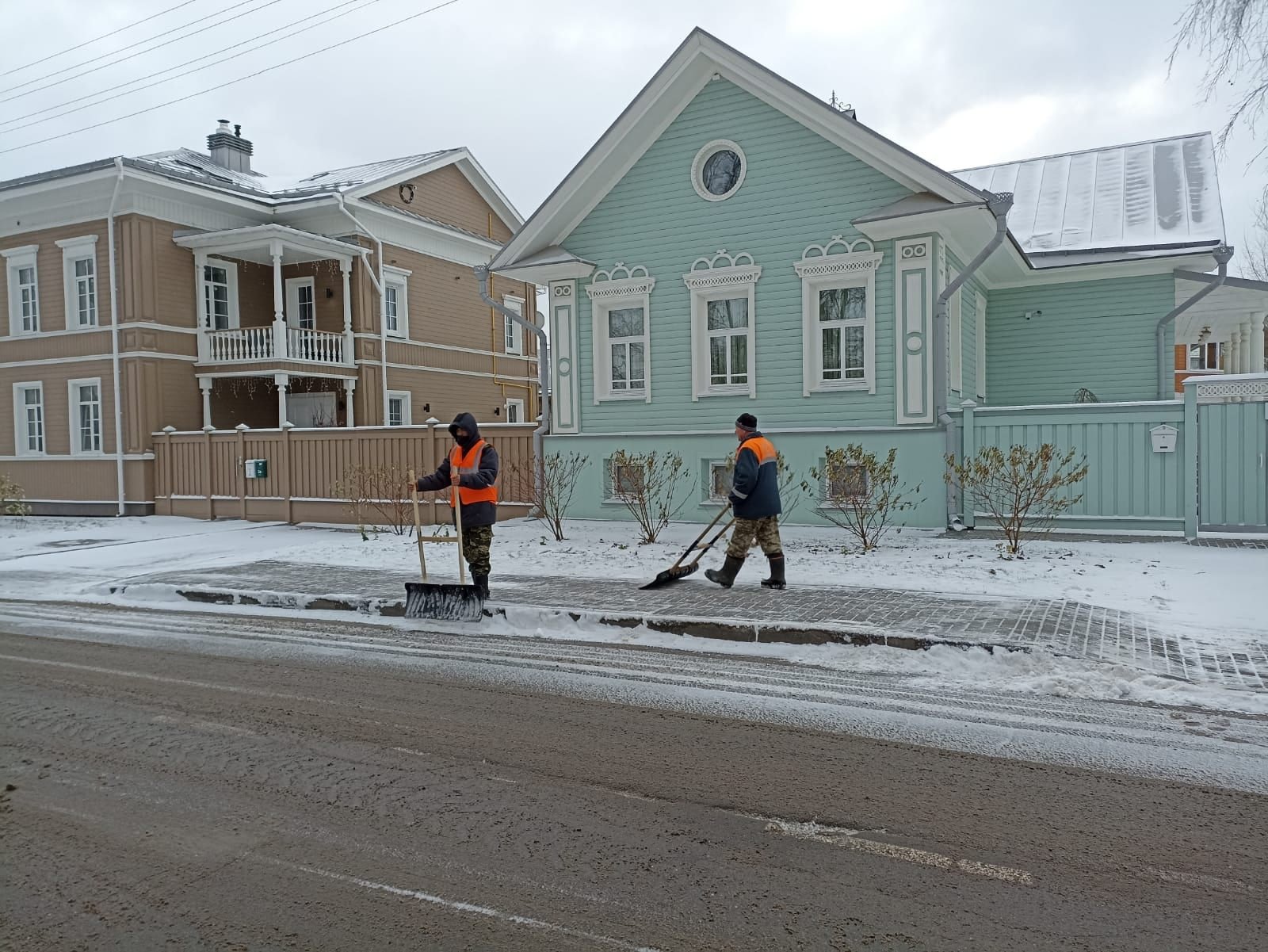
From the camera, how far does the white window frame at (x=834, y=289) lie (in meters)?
14.2

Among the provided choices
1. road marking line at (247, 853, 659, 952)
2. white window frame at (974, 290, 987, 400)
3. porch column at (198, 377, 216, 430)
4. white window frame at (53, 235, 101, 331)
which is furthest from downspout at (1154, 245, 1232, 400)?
white window frame at (53, 235, 101, 331)

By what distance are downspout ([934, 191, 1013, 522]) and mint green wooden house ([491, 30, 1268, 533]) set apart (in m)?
0.05

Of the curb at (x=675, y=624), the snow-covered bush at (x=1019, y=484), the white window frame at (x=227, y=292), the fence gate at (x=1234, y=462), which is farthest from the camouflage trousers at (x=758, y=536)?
the white window frame at (x=227, y=292)

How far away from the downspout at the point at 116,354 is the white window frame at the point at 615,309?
12.0 m

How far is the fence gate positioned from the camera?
11.5m

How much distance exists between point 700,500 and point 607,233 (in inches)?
197

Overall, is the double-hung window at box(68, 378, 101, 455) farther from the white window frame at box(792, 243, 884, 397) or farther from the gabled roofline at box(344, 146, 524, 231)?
the white window frame at box(792, 243, 884, 397)

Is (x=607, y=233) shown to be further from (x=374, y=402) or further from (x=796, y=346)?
(x=374, y=402)

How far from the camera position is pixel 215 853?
3.87 m

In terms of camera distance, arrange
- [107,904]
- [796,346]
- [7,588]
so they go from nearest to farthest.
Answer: [107,904]
[7,588]
[796,346]

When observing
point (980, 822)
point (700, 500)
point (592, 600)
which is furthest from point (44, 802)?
point (700, 500)

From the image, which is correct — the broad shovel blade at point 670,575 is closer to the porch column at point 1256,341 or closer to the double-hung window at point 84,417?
the porch column at point 1256,341

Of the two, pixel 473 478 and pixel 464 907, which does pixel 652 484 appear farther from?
pixel 464 907

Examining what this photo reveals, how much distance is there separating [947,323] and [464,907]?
12.5 metres
